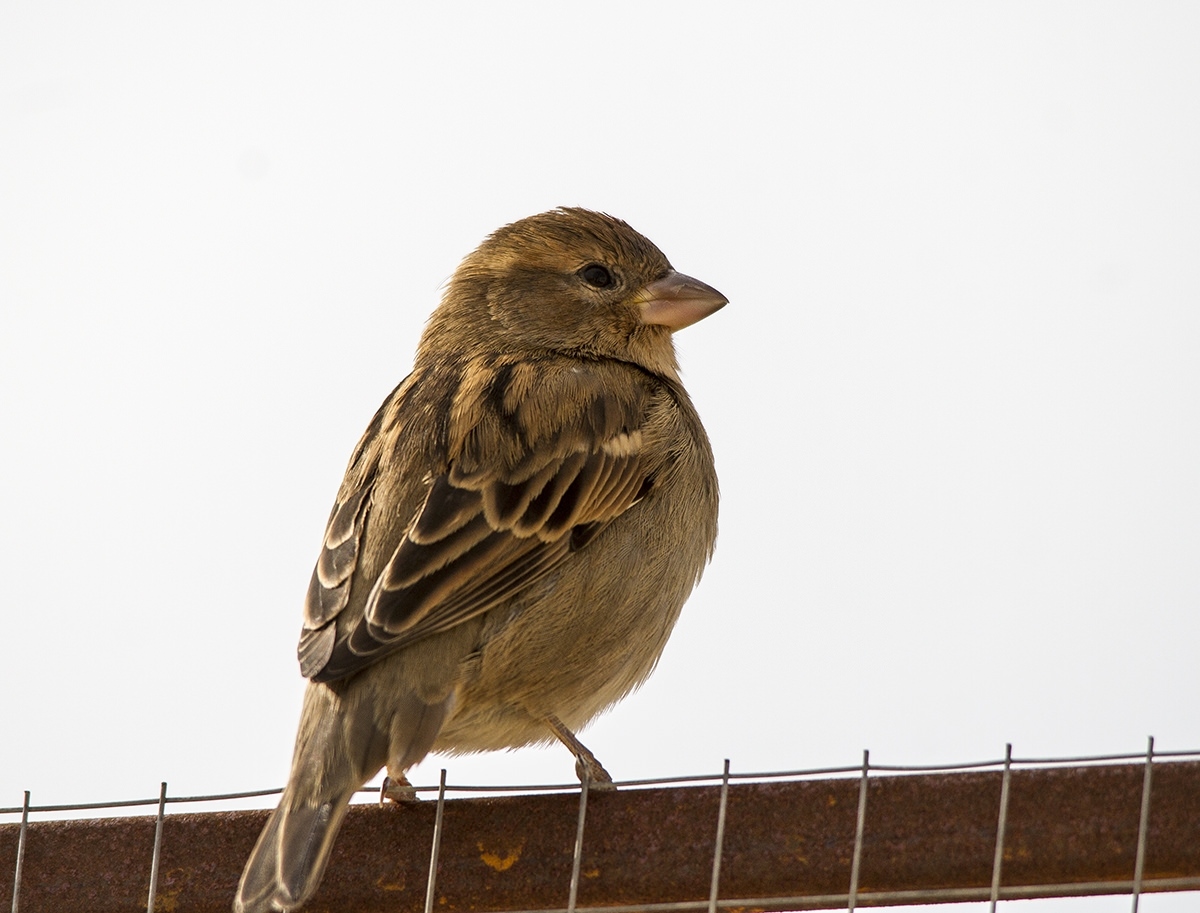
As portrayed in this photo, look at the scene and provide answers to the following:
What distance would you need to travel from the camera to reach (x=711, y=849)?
3020mm

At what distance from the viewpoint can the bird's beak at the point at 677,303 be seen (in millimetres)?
5688

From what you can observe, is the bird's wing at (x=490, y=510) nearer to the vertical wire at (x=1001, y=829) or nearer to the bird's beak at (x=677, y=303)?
the bird's beak at (x=677, y=303)

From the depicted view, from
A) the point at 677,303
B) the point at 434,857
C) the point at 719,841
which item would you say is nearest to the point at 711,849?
the point at 719,841

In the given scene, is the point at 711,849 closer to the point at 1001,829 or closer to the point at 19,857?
the point at 1001,829

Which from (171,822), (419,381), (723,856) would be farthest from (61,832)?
(419,381)

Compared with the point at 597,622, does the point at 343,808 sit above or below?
below

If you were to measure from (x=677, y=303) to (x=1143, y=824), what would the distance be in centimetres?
322

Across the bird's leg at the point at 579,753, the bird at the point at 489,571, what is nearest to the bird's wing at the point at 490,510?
the bird at the point at 489,571

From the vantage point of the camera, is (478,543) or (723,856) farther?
(478,543)

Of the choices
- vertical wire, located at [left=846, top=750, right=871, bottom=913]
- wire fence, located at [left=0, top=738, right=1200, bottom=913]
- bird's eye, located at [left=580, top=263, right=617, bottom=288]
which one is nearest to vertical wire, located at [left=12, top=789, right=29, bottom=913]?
wire fence, located at [left=0, top=738, right=1200, bottom=913]

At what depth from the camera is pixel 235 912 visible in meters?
3.08

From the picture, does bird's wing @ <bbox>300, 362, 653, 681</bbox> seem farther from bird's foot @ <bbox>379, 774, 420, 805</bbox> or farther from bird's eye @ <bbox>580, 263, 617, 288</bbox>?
bird's eye @ <bbox>580, 263, 617, 288</bbox>

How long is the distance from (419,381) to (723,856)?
8.44 ft

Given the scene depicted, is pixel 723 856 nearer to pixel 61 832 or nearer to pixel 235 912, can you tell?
pixel 235 912
